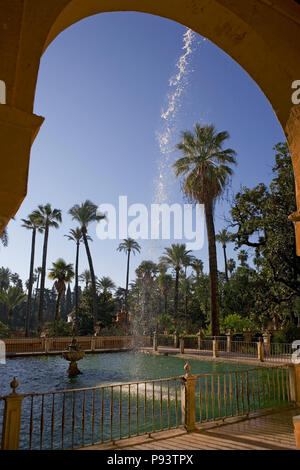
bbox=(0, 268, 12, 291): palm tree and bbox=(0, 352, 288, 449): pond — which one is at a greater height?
bbox=(0, 268, 12, 291): palm tree

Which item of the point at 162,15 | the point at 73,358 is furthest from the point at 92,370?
the point at 162,15

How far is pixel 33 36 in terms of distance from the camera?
2.33m

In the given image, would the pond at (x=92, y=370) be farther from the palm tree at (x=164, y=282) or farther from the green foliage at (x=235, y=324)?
the palm tree at (x=164, y=282)

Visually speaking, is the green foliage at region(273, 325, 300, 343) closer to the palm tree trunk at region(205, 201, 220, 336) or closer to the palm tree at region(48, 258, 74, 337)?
the palm tree trunk at region(205, 201, 220, 336)

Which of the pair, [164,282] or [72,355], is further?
[164,282]

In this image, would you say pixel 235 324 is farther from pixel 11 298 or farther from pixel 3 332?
pixel 11 298

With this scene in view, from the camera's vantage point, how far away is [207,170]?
20625 millimetres

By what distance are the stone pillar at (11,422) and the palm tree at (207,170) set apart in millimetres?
16185

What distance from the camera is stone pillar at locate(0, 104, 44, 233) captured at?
207 cm

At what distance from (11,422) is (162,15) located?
16.1 feet

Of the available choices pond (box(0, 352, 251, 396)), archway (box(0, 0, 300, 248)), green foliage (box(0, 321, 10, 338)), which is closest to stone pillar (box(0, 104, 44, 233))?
archway (box(0, 0, 300, 248))

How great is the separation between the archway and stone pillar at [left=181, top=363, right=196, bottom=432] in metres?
3.66
